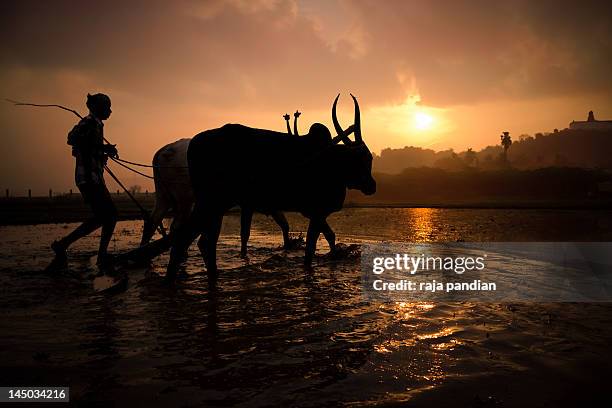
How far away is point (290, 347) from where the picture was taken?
3.80 metres

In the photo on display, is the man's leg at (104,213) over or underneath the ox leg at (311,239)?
over

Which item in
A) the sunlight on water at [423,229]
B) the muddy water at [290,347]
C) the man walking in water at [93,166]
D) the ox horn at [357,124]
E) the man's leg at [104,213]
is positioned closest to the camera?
the muddy water at [290,347]

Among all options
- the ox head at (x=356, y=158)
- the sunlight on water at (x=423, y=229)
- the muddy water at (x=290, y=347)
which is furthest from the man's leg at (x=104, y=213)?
the sunlight on water at (x=423, y=229)

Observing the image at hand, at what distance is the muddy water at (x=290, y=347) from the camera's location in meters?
2.92

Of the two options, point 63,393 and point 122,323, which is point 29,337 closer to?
point 122,323

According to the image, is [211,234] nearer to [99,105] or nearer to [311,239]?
[311,239]

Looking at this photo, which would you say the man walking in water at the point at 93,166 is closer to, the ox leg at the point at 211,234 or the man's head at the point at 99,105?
the man's head at the point at 99,105

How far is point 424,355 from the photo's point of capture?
11.8 ft

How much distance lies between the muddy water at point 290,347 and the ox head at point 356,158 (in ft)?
8.12

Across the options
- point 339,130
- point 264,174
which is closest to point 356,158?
point 339,130

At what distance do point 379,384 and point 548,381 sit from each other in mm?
1264

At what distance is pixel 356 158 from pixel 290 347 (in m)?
4.93

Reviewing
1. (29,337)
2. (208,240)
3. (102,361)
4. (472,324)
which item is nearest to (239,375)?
(102,361)

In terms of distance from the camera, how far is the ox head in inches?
297
